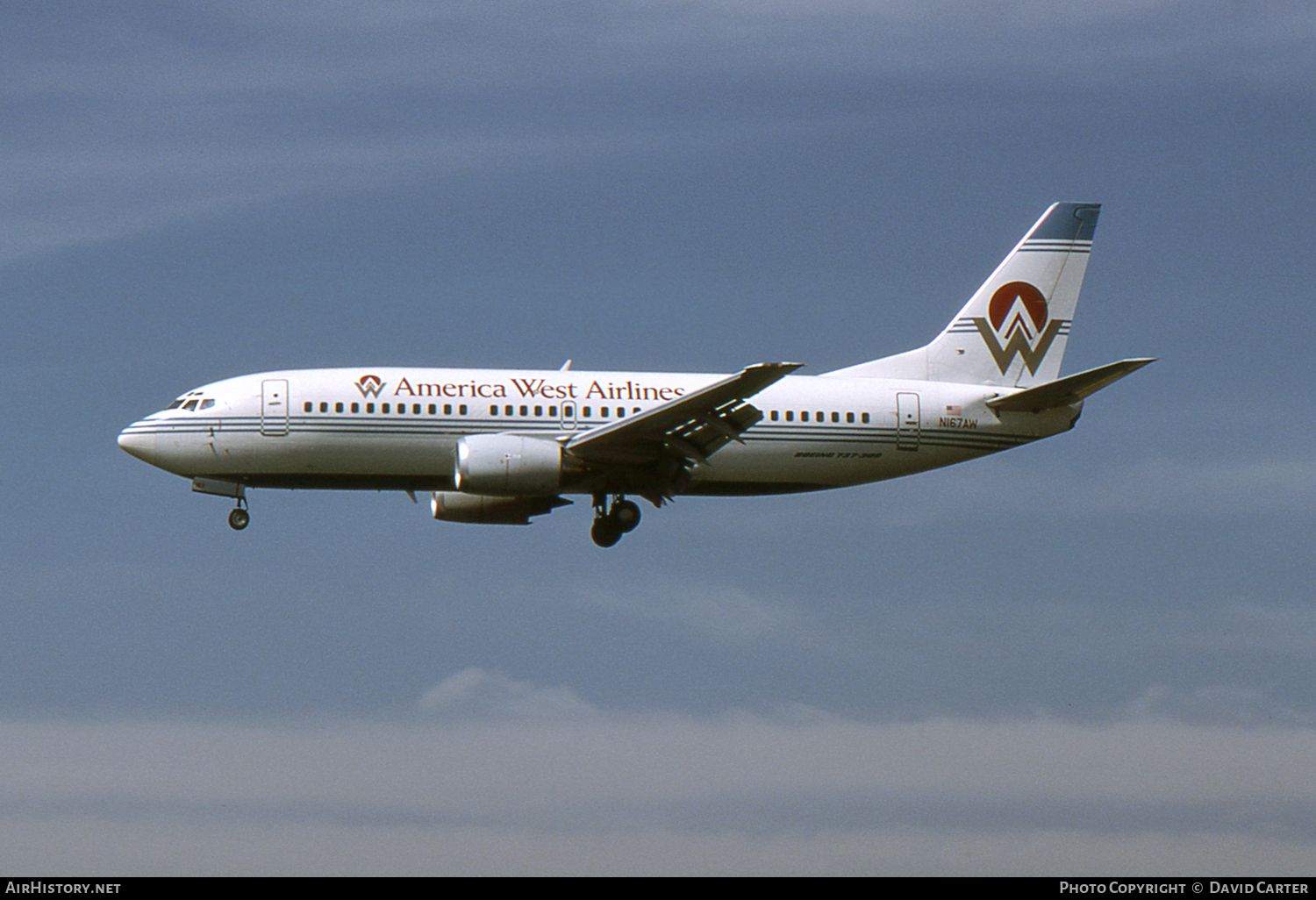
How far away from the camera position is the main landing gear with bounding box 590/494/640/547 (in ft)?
126

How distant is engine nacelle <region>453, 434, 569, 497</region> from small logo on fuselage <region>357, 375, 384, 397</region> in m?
2.63

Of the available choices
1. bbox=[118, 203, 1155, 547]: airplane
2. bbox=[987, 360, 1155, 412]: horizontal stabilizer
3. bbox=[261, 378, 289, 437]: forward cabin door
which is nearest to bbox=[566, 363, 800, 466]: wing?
bbox=[118, 203, 1155, 547]: airplane

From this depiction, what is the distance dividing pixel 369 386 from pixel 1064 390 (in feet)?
57.7

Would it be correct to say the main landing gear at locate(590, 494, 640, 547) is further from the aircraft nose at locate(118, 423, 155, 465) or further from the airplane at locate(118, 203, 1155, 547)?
the aircraft nose at locate(118, 423, 155, 465)

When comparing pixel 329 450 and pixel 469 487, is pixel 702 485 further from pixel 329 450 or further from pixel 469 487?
pixel 329 450

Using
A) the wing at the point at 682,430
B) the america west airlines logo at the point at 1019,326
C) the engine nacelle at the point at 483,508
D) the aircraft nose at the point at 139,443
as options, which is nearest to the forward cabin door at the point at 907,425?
the america west airlines logo at the point at 1019,326

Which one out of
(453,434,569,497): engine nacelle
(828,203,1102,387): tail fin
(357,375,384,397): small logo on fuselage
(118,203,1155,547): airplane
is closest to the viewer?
(453,434,569,497): engine nacelle

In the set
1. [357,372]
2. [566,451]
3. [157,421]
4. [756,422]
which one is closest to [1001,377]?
[756,422]

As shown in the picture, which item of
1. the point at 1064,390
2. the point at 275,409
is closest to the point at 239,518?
the point at 275,409

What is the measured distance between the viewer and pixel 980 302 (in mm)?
43500

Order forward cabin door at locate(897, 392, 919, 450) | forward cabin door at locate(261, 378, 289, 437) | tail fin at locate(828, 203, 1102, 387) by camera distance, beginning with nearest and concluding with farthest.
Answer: forward cabin door at locate(261, 378, 289, 437)
forward cabin door at locate(897, 392, 919, 450)
tail fin at locate(828, 203, 1102, 387)

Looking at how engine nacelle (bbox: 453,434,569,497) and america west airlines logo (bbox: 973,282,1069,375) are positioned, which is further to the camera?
america west airlines logo (bbox: 973,282,1069,375)

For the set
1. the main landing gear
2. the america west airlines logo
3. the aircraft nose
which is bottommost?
the main landing gear

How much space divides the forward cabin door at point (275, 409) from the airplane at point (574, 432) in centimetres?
4
